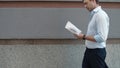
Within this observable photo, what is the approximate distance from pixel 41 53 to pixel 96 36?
68.6 inches

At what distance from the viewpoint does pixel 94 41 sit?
5516 mm

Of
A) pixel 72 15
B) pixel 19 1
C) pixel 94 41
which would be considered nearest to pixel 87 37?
pixel 94 41

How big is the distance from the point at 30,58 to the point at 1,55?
583 mm

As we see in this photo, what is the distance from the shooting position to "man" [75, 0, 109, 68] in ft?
17.8

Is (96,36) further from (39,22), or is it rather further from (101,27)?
(39,22)

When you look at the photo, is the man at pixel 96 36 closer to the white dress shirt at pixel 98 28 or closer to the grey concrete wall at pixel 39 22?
the white dress shirt at pixel 98 28

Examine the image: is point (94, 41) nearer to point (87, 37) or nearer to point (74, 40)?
point (87, 37)

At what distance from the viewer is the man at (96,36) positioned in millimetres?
5418

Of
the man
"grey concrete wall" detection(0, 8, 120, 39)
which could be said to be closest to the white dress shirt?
the man

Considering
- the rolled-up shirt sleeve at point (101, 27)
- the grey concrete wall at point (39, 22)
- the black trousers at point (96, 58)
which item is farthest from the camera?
the grey concrete wall at point (39, 22)

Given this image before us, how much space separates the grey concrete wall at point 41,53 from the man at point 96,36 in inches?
47.0

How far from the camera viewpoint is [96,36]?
5.45 meters

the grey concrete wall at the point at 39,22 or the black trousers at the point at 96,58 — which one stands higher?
the grey concrete wall at the point at 39,22

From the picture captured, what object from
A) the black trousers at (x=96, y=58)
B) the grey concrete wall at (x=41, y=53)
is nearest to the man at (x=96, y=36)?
the black trousers at (x=96, y=58)
